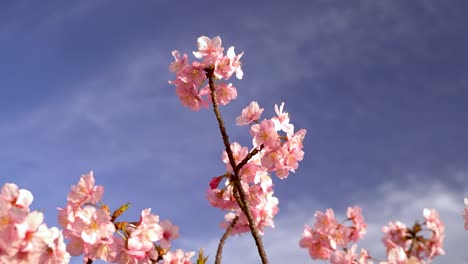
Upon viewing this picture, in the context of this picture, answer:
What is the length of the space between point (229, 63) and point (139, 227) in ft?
6.86

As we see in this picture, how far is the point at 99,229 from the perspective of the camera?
425 centimetres

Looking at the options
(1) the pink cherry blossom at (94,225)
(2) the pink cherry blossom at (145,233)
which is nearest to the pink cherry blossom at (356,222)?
(2) the pink cherry blossom at (145,233)

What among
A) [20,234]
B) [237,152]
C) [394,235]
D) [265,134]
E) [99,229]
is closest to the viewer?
[20,234]

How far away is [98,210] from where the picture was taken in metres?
4.22

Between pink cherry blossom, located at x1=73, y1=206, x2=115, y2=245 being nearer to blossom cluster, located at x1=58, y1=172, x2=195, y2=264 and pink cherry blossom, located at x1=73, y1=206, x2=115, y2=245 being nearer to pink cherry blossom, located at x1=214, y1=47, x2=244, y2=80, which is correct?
blossom cluster, located at x1=58, y1=172, x2=195, y2=264

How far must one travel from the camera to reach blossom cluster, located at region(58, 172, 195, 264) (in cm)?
425

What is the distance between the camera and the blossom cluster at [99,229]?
4250 millimetres

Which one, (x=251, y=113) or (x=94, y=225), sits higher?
(x=251, y=113)

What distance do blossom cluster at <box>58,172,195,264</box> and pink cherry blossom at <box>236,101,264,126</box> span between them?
1.56 metres

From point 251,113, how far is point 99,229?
2.09 m

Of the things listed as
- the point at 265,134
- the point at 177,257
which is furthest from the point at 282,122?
the point at 177,257

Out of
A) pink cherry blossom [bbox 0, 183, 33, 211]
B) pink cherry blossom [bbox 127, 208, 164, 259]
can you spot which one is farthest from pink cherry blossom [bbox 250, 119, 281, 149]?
pink cherry blossom [bbox 0, 183, 33, 211]

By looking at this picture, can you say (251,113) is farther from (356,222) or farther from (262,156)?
(356,222)

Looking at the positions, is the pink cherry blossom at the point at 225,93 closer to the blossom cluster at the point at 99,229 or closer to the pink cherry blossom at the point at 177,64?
the pink cherry blossom at the point at 177,64
